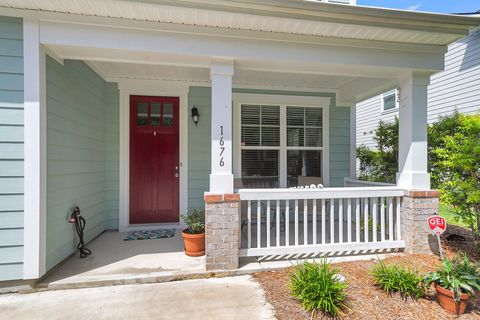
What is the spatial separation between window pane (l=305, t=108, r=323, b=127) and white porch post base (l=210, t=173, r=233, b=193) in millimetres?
2642


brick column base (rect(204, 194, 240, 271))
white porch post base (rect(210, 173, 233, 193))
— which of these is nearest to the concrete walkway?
brick column base (rect(204, 194, 240, 271))

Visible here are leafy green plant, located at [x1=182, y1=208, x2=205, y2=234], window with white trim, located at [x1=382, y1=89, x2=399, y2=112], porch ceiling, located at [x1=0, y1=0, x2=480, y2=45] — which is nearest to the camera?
porch ceiling, located at [x1=0, y1=0, x2=480, y2=45]

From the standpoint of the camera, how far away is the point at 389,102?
26.8 feet

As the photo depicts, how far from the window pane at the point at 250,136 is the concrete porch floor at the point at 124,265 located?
6.81ft

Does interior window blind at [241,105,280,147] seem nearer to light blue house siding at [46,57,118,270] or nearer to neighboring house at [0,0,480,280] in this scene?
neighboring house at [0,0,480,280]

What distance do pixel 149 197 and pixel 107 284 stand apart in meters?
1.83

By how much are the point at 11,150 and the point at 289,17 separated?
3064 millimetres

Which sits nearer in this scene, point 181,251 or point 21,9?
point 21,9

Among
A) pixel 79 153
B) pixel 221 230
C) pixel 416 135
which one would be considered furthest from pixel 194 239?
pixel 416 135

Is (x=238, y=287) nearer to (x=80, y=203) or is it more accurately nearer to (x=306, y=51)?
(x=80, y=203)

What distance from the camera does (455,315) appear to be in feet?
6.66

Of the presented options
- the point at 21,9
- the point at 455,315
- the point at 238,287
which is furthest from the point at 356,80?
the point at 21,9

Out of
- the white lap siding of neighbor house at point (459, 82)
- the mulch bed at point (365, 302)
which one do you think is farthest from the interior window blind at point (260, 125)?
the white lap siding of neighbor house at point (459, 82)

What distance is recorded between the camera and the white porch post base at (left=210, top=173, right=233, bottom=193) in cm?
271
